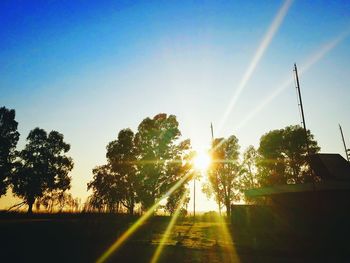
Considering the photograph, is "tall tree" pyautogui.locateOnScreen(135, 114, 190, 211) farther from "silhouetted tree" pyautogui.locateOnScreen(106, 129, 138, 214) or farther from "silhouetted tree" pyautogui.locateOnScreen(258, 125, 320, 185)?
"silhouetted tree" pyautogui.locateOnScreen(258, 125, 320, 185)

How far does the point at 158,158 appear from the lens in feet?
125

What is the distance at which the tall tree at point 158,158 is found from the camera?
37.4 m

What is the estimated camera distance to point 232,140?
186 feet

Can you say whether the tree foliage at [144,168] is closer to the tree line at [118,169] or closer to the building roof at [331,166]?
the tree line at [118,169]

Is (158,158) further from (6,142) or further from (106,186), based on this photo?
(6,142)

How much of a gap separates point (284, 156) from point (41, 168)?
43696mm

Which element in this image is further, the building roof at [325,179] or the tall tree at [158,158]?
the tall tree at [158,158]

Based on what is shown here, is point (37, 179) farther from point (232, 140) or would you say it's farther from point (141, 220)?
point (232, 140)

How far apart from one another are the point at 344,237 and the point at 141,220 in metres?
23.8

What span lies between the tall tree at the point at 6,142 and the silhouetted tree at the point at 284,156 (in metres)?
44.1

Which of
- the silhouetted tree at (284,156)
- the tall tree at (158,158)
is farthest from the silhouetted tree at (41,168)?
the silhouetted tree at (284,156)

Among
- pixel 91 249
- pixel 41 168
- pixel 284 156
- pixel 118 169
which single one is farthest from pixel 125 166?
pixel 284 156

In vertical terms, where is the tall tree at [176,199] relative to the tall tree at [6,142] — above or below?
below

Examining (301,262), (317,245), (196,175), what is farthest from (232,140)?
(301,262)
